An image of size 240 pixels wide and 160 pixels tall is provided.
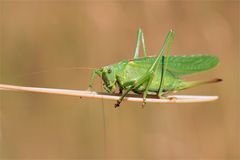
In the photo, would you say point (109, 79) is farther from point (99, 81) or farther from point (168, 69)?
point (99, 81)

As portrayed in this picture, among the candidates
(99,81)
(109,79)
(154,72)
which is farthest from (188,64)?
(99,81)

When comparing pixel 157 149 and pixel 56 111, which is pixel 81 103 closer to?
pixel 56 111

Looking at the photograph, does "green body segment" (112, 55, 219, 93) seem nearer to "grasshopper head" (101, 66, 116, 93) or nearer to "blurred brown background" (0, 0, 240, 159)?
"grasshopper head" (101, 66, 116, 93)

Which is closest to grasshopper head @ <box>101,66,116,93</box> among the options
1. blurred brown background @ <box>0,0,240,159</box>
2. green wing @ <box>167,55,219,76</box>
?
green wing @ <box>167,55,219,76</box>

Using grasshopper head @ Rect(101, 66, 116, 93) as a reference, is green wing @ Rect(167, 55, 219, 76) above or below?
above

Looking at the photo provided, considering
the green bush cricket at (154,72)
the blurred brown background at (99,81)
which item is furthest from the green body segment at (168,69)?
the blurred brown background at (99,81)

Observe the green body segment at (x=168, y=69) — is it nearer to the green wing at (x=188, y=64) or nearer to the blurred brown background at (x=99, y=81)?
the green wing at (x=188, y=64)
